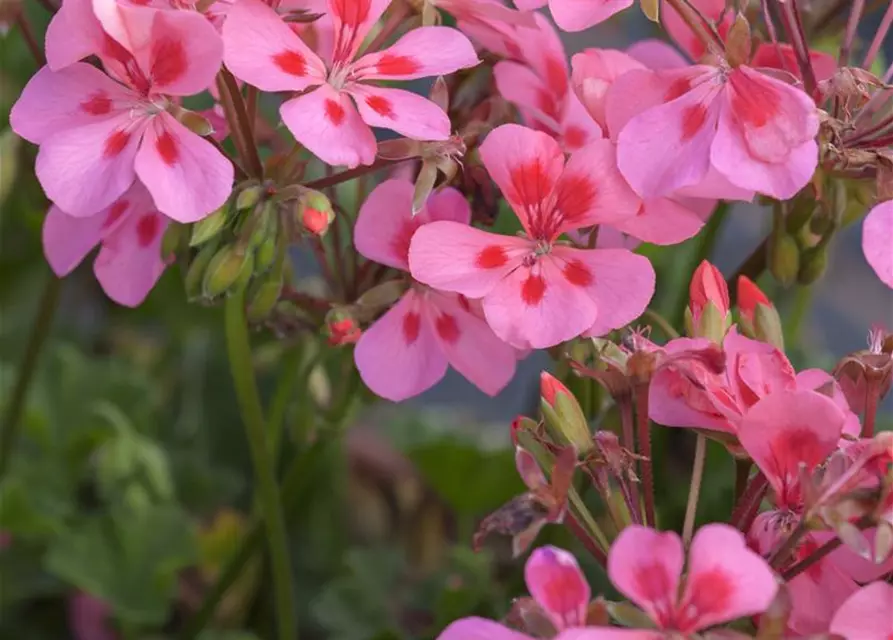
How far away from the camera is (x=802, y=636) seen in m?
0.46

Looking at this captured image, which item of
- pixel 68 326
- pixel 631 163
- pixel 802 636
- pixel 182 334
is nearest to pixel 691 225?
pixel 631 163

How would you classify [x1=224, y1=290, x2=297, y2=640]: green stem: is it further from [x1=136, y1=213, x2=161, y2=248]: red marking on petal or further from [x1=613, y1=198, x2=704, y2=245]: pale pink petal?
[x1=613, y1=198, x2=704, y2=245]: pale pink petal

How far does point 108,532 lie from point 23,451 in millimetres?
175

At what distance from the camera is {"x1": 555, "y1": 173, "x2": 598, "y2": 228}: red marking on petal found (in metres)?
0.55

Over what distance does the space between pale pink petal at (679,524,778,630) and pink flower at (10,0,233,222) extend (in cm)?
24

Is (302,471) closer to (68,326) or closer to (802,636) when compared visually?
(802,636)

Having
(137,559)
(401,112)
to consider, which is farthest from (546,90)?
(137,559)

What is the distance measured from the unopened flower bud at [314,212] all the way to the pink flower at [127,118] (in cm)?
4

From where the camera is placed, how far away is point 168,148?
1.75 ft

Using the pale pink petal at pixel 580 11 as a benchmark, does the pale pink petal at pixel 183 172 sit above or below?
below

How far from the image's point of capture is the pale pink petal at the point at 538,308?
0.53 m

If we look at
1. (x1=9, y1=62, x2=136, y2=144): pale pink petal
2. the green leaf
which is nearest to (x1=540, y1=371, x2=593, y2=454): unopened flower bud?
(x1=9, y1=62, x2=136, y2=144): pale pink petal

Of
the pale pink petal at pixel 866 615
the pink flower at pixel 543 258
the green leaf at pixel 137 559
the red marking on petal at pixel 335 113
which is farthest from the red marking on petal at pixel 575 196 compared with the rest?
the green leaf at pixel 137 559

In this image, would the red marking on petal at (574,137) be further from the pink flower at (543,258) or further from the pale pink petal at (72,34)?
the pale pink petal at (72,34)
